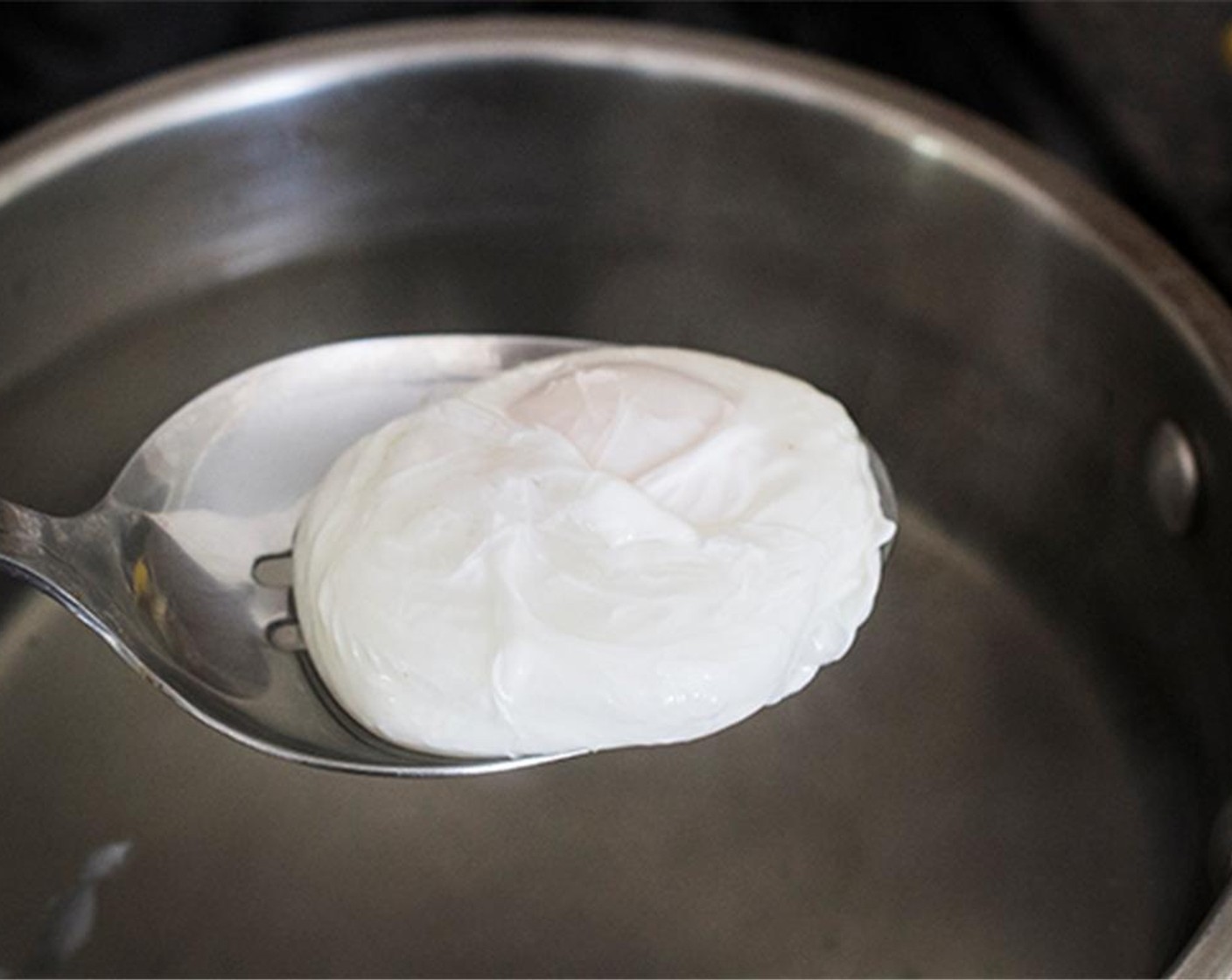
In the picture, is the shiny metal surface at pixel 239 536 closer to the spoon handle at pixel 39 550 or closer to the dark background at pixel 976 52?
the spoon handle at pixel 39 550

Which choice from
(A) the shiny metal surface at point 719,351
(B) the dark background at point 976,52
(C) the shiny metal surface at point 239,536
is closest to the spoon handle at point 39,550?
(C) the shiny metal surface at point 239,536

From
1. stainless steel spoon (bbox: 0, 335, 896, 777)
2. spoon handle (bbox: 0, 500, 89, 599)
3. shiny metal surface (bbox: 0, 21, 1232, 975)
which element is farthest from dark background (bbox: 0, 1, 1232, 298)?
spoon handle (bbox: 0, 500, 89, 599)

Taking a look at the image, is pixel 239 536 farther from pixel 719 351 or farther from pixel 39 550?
pixel 719 351

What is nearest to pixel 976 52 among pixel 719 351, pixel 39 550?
pixel 719 351

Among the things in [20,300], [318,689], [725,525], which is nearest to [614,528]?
[725,525]

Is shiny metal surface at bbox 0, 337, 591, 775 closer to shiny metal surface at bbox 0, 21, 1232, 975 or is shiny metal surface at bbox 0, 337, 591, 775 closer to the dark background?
shiny metal surface at bbox 0, 21, 1232, 975
